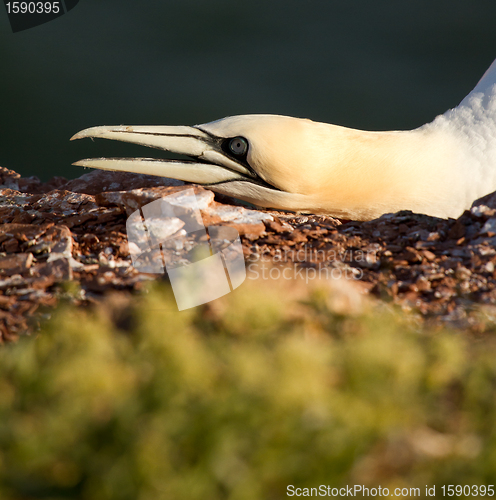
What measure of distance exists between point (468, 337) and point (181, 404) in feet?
3.69

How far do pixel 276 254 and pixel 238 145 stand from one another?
86 cm

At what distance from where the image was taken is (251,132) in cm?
285

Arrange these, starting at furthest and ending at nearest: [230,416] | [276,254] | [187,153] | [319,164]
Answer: [187,153], [319,164], [276,254], [230,416]

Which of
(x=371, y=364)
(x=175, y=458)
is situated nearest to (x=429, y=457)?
(x=371, y=364)

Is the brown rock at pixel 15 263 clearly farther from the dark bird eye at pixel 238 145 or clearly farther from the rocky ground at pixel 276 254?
the dark bird eye at pixel 238 145

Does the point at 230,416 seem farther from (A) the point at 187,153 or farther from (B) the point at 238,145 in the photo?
(A) the point at 187,153

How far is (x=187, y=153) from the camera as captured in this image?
301cm

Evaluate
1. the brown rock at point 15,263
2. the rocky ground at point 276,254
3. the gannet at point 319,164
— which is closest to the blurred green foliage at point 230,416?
the rocky ground at point 276,254

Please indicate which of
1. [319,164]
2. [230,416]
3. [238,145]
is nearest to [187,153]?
[238,145]

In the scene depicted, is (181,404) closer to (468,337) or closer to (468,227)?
(468,337)

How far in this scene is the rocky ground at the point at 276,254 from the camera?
199cm

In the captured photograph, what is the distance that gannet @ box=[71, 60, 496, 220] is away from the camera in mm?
2848

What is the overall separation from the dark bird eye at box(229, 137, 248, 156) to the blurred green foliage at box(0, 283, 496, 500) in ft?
5.10

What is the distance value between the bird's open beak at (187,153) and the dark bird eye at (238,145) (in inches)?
1.9
